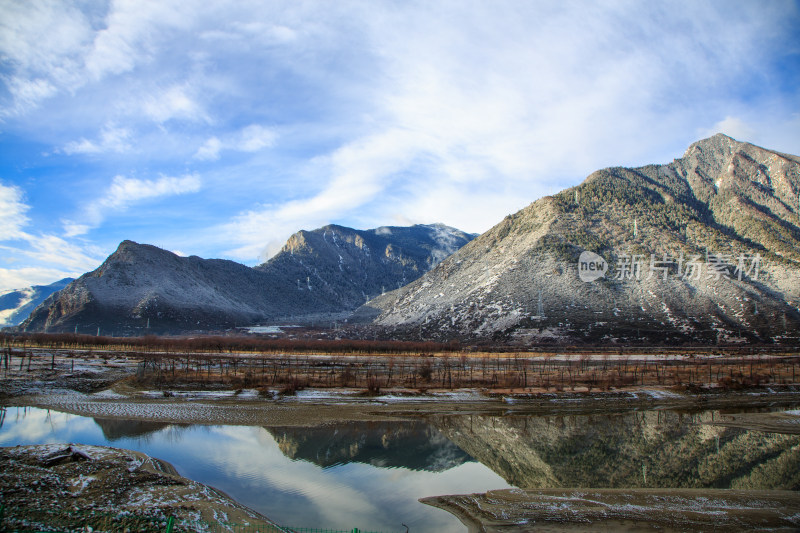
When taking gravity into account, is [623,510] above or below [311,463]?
above

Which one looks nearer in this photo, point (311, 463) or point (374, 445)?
point (311, 463)

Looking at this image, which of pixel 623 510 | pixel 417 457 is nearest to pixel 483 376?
pixel 417 457

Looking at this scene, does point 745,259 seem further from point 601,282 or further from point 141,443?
point 141,443

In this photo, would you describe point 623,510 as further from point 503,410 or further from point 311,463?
point 503,410

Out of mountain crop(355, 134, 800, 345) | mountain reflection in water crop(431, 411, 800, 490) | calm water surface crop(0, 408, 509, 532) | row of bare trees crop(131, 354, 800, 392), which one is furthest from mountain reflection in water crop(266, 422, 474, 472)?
mountain crop(355, 134, 800, 345)

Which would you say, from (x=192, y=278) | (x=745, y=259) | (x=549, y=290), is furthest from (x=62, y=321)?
(x=745, y=259)

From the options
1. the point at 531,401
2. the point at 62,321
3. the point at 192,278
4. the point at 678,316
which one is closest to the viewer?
the point at 531,401

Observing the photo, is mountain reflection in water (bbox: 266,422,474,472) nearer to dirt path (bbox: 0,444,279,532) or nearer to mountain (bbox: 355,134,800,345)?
dirt path (bbox: 0,444,279,532)

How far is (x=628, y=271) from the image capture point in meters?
115

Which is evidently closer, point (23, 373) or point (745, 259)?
point (23, 373)

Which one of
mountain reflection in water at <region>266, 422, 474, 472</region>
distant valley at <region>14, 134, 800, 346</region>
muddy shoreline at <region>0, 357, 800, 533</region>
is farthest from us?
distant valley at <region>14, 134, 800, 346</region>

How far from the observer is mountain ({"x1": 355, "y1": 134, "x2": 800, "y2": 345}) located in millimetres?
99375

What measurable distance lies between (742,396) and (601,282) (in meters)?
71.0

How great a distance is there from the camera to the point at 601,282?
368 ft
